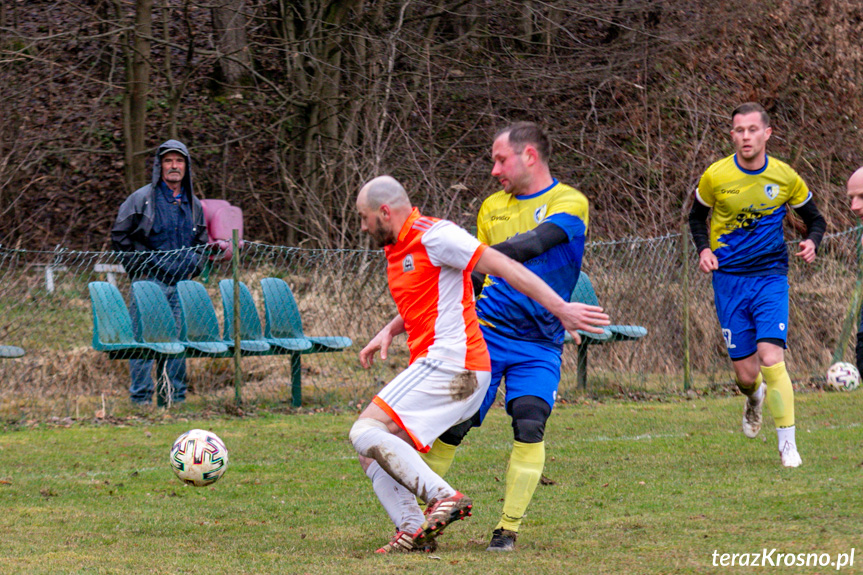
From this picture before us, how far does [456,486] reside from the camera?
6.59 meters

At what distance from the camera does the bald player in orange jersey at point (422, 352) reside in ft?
14.7

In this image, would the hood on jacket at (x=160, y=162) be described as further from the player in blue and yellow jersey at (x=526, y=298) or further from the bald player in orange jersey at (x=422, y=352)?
the bald player in orange jersey at (x=422, y=352)

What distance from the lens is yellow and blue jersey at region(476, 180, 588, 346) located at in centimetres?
505

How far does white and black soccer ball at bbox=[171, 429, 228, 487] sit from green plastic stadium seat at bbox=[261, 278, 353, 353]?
4.79 m

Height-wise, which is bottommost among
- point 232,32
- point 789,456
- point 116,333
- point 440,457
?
point 789,456

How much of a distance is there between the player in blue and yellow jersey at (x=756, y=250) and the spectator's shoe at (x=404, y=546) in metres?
3.17

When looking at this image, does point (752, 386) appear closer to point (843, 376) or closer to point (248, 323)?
point (843, 376)

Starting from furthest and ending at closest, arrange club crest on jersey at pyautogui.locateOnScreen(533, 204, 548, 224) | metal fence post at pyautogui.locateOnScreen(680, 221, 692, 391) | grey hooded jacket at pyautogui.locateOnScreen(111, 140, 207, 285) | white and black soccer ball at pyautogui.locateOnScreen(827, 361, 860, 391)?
metal fence post at pyautogui.locateOnScreen(680, 221, 692, 391) < white and black soccer ball at pyautogui.locateOnScreen(827, 361, 860, 391) < grey hooded jacket at pyautogui.locateOnScreen(111, 140, 207, 285) < club crest on jersey at pyautogui.locateOnScreen(533, 204, 548, 224)

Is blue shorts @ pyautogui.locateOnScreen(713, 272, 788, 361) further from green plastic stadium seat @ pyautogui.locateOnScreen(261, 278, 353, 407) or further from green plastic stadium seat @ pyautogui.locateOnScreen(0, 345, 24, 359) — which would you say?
green plastic stadium seat @ pyautogui.locateOnScreen(0, 345, 24, 359)

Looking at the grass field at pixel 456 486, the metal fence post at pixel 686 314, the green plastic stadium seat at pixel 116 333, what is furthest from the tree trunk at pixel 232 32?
the grass field at pixel 456 486

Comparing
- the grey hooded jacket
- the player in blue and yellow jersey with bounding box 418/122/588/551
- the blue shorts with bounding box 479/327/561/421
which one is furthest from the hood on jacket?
the blue shorts with bounding box 479/327/561/421

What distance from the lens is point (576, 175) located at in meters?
17.2

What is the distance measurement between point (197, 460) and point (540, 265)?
2.25 metres

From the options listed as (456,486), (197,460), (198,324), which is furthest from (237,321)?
(197,460)
